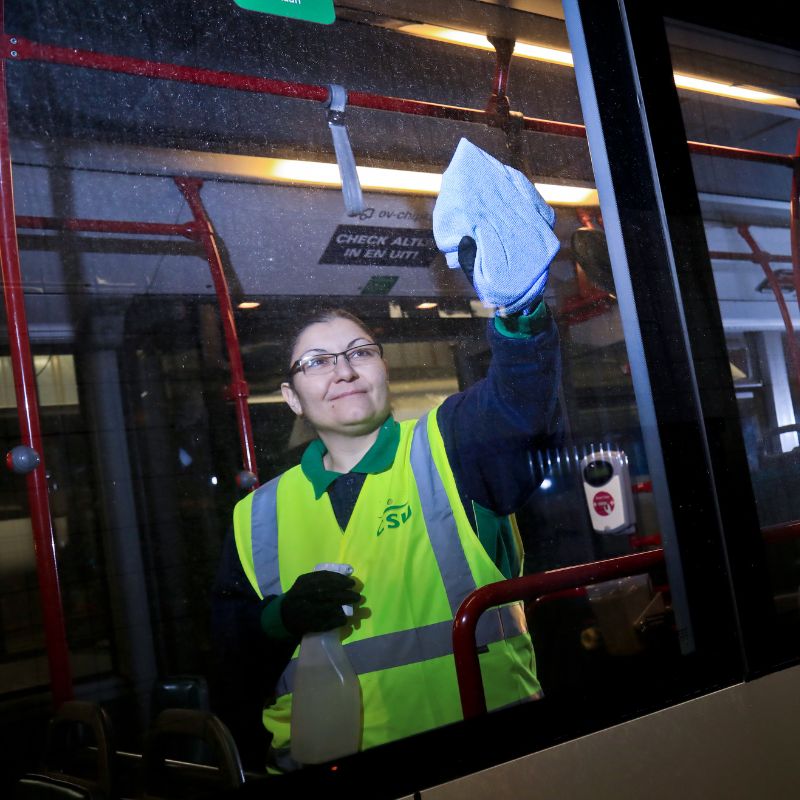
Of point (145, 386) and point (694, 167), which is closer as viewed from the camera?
point (145, 386)

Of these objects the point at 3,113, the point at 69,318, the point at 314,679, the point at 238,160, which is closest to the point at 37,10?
the point at 3,113

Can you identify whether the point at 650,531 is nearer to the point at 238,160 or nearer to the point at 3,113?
the point at 238,160

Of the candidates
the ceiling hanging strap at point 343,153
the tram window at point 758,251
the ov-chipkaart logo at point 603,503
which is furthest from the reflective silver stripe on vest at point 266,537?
the tram window at point 758,251

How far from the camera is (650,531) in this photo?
68.4 inches

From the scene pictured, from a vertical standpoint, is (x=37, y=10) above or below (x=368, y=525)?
above

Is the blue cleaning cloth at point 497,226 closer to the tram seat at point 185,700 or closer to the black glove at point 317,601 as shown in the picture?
the black glove at point 317,601

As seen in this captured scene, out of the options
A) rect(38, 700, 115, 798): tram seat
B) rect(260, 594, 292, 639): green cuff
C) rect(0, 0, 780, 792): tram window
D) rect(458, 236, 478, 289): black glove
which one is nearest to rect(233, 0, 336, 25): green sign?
rect(0, 0, 780, 792): tram window

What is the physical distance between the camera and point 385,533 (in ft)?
4.65

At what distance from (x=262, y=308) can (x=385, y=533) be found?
0.41 m

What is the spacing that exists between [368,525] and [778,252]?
145 cm

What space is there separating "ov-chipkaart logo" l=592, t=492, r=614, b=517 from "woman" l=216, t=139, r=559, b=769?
122 millimetres

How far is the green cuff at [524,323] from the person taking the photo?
1.59 meters

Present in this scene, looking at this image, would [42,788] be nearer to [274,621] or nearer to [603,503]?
[274,621]

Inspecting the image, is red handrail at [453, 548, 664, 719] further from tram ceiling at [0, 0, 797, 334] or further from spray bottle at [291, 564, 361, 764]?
tram ceiling at [0, 0, 797, 334]
